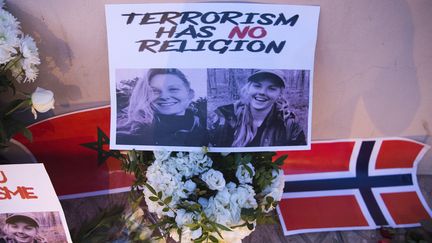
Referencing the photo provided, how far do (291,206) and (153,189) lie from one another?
0.52 metres

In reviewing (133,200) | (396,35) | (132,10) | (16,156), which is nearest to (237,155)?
(133,200)

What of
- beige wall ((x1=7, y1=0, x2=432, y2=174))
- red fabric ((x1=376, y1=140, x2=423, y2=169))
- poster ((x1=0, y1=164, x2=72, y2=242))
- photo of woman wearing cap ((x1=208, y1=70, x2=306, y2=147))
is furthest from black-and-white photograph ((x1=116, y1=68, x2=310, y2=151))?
red fabric ((x1=376, y1=140, x2=423, y2=169))

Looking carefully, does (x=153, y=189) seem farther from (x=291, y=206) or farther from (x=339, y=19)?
(x=339, y=19)

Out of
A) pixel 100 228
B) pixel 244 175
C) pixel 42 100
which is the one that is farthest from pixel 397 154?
pixel 42 100

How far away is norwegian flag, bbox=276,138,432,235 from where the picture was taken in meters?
1.09

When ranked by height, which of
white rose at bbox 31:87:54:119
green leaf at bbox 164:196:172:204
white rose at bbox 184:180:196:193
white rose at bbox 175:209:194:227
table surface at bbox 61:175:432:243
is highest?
white rose at bbox 31:87:54:119

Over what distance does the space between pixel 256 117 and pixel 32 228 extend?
600mm

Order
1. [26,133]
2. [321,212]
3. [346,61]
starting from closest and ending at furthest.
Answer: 1. [26,133]
2. [346,61]
3. [321,212]

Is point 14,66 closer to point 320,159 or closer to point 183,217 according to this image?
point 183,217

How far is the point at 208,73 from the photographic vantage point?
91 centimetres

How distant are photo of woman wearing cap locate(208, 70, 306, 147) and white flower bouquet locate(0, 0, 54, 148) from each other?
413mm

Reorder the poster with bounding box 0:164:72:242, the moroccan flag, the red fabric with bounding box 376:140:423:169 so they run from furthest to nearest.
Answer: the red fabric with bounding box 376:140:423:169 → the moroccan flag → the poster with bounding box 0:164:72:242

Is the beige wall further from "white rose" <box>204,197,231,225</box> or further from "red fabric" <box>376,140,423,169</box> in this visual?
"white rose" <box>204,197,231,225</box>

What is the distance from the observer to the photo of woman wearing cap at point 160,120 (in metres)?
0.92
